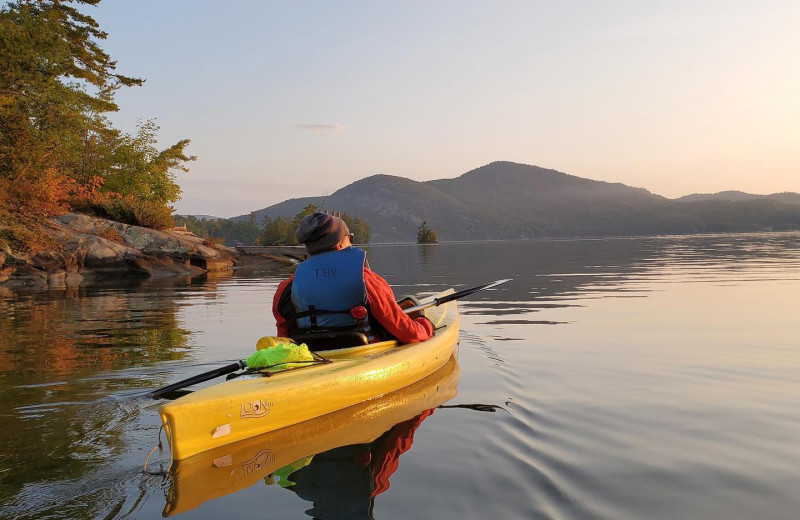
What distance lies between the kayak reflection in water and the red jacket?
160 centimetres

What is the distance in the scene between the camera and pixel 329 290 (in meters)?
6.30

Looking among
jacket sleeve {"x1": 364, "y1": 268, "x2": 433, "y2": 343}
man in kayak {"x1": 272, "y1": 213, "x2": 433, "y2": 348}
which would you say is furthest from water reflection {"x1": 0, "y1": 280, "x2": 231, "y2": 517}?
jacket sleeve {"x1": 364, "y1": 268, "x2": 433, "y2": 343}

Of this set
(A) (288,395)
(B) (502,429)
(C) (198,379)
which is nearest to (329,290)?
(A) (288,395)

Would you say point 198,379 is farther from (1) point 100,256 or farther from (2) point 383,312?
(1) point 100,256

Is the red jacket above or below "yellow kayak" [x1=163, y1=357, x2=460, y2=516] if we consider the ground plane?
above

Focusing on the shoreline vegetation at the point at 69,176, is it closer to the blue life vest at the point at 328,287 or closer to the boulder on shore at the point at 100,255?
the boulder on shore at the point at 100,255

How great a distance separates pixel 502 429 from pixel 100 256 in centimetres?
2796

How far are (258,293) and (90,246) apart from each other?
13.7m

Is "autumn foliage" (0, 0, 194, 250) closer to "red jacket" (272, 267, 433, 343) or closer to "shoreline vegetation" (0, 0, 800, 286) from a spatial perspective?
"shoreline vegetation" (0, 0, 800, 286)

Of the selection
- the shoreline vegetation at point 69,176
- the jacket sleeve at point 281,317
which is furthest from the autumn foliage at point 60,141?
the jacket sleeve at point 281,317

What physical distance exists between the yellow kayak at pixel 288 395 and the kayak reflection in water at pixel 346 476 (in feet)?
2.10

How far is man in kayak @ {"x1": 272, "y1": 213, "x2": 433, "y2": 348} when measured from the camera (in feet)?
20.5

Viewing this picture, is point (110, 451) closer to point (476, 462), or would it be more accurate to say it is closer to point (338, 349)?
point (338, 349)

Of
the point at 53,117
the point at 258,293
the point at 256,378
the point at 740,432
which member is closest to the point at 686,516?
the point at 740,432
